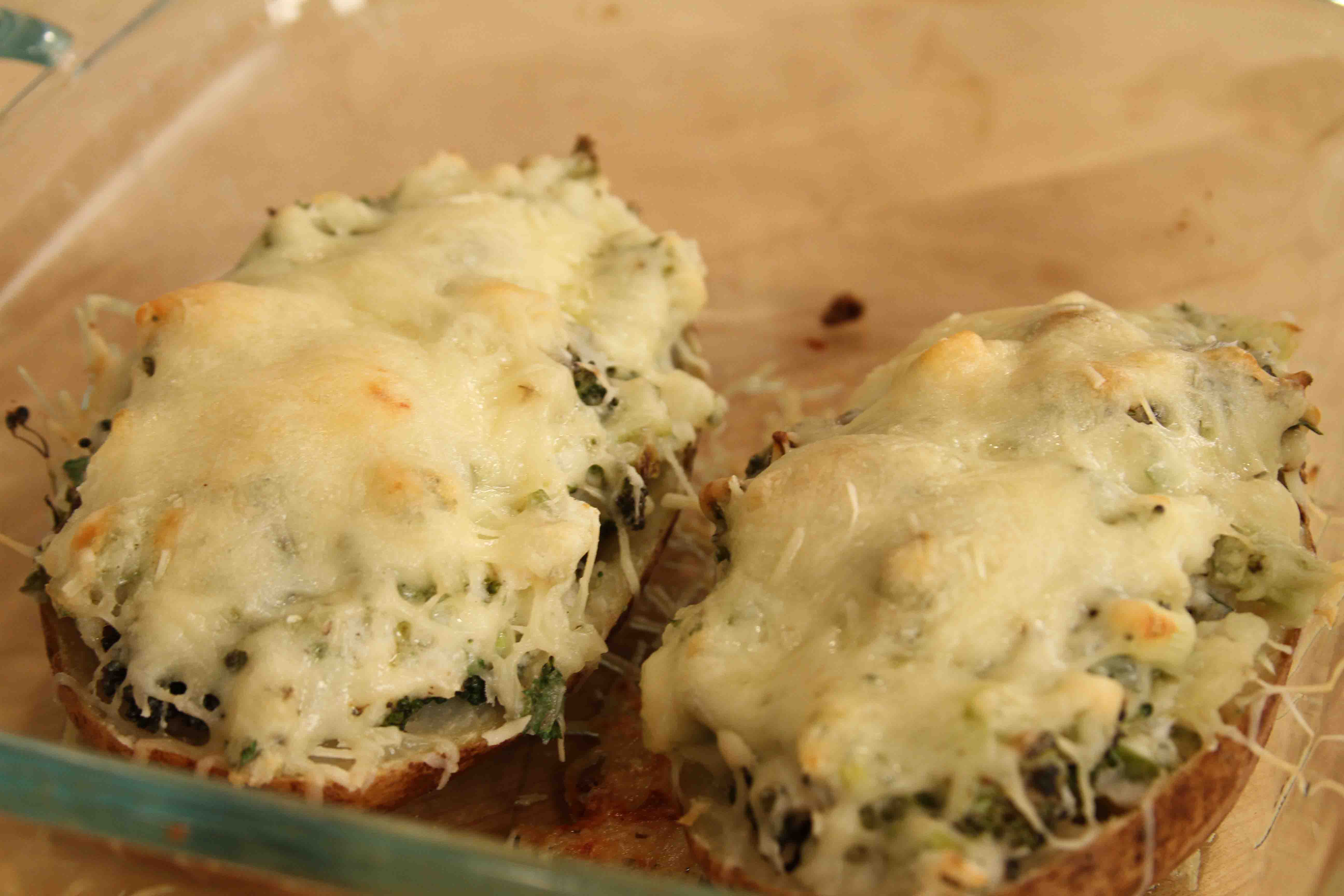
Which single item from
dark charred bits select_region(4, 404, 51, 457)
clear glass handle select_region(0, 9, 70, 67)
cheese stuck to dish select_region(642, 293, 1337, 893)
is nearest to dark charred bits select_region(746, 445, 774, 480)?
cheese stuck to dish select_region(642, 293, 1337, 893)

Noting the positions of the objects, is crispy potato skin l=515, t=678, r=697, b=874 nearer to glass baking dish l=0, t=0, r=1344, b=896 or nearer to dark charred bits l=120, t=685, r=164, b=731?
glass baking dish l=0, t=0, r=1344, b=896

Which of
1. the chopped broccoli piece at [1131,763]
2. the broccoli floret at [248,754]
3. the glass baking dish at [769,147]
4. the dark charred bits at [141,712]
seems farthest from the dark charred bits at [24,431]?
the chopped broccoli piece at [1131,763]

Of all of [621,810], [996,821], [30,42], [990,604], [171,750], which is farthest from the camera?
[30,42]

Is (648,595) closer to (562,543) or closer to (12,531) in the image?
(562,543)

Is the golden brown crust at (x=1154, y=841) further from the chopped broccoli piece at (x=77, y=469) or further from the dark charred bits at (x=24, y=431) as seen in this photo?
the dark charred bits at (x=24, y=431)

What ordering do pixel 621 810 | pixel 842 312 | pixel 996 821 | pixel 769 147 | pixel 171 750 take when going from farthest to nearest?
1. pixel 769 147
2. pixel 842 312
3. pixel 621 810
4. pixel 171 750
5. pixel 996 821

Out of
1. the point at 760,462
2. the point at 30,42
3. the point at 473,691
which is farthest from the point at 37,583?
the point at 30,42

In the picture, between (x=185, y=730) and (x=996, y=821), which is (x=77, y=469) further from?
(x=996, y=821)
